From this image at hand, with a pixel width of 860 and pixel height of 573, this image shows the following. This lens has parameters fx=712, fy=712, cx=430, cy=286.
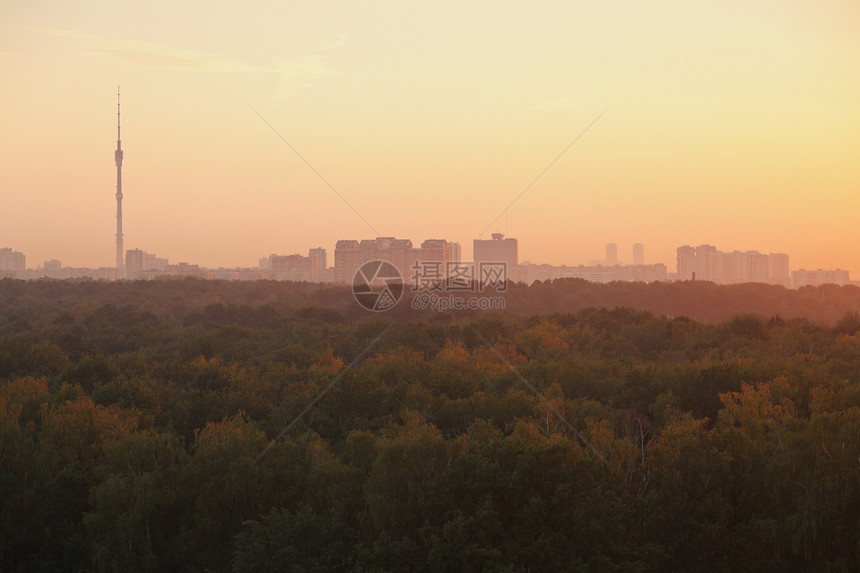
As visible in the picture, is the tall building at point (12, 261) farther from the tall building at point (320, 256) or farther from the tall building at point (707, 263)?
the tall building at point (707, 263)

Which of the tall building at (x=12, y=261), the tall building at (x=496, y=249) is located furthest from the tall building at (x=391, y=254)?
the tall building at (x=12, y=261)

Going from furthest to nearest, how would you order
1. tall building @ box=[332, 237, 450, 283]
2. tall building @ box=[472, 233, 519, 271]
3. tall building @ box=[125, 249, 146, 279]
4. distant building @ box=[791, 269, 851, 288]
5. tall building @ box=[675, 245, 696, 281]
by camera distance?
1. tall building @ box=[125, 249, 146, 279]
2. tall building @ box=[675, 245, 696, 281]
3. distant building @ box=[791, 269, 851, 288]
4. tall building @ box=[472, 233, 519, 271]
5. tall building @ box=[332, 237, 450, 283]

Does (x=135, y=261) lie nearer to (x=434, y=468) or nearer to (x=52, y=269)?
(x=52, y=269)

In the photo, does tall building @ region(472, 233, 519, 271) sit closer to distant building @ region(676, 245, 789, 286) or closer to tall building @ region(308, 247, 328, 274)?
distant building @ region(676, 245, 789, 286)

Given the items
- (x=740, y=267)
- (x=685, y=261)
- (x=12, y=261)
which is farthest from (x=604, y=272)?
(x=12, y=261)

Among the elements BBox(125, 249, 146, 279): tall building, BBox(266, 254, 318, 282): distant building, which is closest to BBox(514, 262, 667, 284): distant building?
BBox(266, 254, 318, 282): distant building
